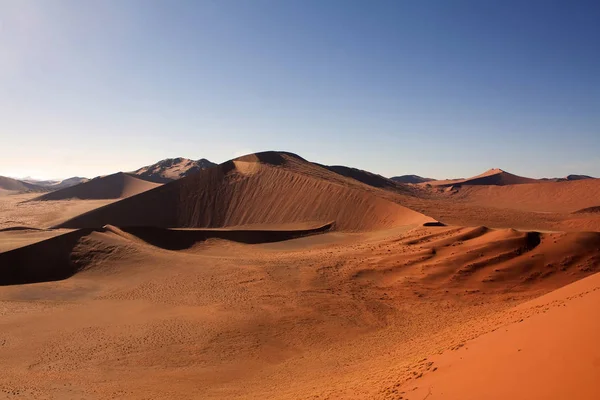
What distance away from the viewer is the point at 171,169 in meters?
Result: 106

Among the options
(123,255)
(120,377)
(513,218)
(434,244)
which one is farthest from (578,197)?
(120,377)

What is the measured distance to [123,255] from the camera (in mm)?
24047

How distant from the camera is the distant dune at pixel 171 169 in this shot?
98250 millimetres

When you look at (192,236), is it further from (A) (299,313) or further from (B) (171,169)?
(B) (171,169)

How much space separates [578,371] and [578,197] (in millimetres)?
77101

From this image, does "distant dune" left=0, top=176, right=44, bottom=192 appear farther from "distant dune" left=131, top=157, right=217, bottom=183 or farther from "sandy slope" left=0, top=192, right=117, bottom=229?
"sandy slope" left=0, top=192, right=117, bottom=229

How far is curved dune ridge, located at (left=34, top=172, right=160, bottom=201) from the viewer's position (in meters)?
78.1

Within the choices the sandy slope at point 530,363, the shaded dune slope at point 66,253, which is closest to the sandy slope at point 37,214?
the shaded dune slope at point 66,253

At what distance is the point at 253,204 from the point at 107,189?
1998 inches

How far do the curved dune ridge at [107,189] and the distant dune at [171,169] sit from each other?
934 centimetres

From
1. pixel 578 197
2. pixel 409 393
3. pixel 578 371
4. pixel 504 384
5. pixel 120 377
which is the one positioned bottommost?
pixel 120 377

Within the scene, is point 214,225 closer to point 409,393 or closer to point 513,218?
point 513,218

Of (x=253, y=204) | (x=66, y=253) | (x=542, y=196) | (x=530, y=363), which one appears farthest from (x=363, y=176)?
(x=530, y=363)

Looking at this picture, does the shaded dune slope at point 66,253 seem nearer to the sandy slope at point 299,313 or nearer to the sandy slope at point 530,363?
the sandy slope at point 299,313
